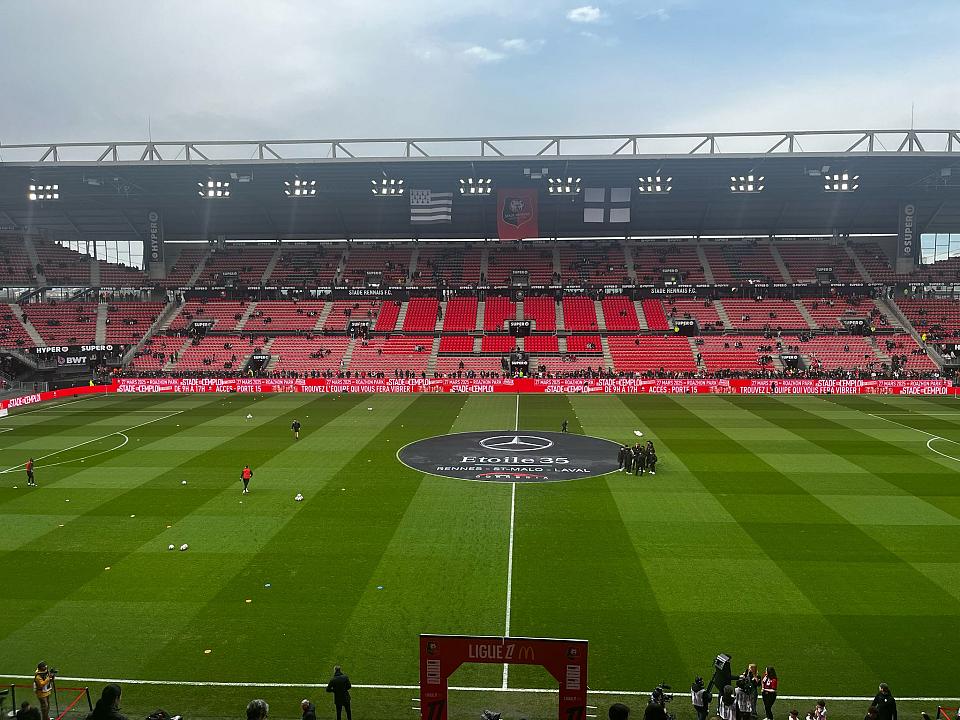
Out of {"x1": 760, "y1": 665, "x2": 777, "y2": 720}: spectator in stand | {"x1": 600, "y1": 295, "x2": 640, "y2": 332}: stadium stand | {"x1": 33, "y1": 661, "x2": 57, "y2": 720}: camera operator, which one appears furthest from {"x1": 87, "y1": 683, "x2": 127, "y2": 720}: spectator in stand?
{"x1": 600, "y1": 295, "x2": 640, "y2": 332}: stadium stand

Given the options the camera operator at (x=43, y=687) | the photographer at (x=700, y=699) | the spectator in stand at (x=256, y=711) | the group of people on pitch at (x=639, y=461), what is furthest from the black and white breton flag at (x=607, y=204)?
the spectator in stand at (x=256, y=711)

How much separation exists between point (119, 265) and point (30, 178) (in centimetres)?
2068

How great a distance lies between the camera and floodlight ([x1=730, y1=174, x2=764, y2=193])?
61.6 metres

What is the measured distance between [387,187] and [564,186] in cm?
1751

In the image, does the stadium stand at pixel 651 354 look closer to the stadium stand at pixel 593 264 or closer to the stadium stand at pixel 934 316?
the stadium stand at pixel 593 264

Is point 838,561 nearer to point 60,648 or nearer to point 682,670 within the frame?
point 682,670

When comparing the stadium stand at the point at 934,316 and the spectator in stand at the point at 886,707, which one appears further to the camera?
the stadium stand at the point at 934,316

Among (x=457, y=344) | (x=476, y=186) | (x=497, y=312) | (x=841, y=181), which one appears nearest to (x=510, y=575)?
(x=457, y=344)

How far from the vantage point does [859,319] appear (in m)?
67.9

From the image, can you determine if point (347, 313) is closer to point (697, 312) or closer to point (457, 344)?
point (457, 344)

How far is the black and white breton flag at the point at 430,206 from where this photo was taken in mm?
62156

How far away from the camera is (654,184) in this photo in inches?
2489

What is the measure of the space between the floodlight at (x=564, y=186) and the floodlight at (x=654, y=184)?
6195 millimetres

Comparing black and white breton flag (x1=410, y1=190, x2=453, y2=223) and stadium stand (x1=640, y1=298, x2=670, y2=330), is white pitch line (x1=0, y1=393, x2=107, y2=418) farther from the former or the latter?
stadium stand (x1=640, y1=298, x2=670, y2=330)
